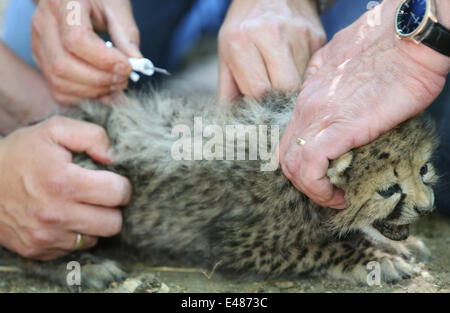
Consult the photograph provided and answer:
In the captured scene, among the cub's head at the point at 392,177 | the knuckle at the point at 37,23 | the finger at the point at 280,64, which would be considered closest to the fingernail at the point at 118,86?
the knuckle at the point at 37,23

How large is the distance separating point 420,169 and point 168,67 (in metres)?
2.71

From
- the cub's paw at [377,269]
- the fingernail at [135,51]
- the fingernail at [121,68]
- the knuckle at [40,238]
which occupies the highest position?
the fingernail at [135,51]

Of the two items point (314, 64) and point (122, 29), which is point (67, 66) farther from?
point (314, 64)

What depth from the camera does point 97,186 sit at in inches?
95.8

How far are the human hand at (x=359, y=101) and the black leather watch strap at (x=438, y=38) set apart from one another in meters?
0.02

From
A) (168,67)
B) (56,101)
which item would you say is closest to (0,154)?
(56,101)

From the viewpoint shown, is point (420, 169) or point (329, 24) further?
point (329, 24)

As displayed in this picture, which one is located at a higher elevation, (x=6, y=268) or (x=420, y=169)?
(x=420, y=169)

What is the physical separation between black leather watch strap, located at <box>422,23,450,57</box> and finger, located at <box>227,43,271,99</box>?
744 millimetres

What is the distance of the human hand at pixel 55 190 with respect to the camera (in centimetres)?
243

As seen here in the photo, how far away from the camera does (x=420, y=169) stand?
2180 mm

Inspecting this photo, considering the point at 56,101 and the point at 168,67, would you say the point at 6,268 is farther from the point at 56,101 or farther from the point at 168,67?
the point at 168,67

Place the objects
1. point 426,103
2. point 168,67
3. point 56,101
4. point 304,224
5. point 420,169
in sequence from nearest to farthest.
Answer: point 426,103
point 420,169
point 304,224
point 56,101
point 168,67

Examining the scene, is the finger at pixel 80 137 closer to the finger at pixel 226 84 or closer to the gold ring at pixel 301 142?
the finger at pixel 226 84
